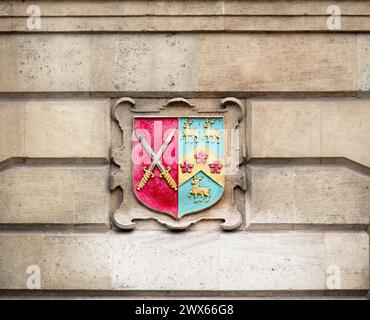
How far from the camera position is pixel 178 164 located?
9695 mm

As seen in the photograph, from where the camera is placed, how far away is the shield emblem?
9688 mm

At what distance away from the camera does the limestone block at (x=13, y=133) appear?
9.77 meters

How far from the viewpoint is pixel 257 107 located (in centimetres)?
974

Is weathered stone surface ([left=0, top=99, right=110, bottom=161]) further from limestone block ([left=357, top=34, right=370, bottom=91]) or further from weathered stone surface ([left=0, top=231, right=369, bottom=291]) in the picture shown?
limestone block ([left=357, top=34, right=370, bottom=91])

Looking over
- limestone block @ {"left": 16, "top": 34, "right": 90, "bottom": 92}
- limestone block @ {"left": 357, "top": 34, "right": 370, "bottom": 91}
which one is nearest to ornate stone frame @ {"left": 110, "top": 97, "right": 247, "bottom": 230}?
limestone block @ {"left": 16, "top": 34, "right": 90, "bottom": 92}

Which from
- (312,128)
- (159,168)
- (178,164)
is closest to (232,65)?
(312,128)

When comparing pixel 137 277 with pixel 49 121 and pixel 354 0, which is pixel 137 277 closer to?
pixel 49 121

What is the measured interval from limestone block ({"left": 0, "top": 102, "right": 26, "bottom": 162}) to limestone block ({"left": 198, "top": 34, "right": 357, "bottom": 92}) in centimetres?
176

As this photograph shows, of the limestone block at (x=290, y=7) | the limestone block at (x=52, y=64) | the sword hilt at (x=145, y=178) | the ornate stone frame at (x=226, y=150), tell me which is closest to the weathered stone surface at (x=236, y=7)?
the limestone block at (x=290, y=7)

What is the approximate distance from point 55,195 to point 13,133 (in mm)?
725

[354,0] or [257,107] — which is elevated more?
[354,0]

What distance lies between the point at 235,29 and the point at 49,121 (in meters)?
2.00
